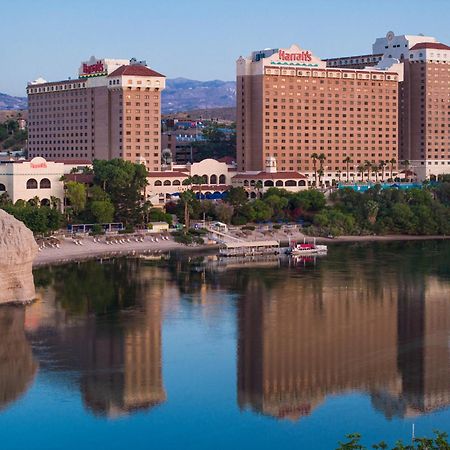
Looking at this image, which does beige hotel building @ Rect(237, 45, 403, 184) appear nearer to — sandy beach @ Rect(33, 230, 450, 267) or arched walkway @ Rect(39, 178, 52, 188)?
sandy beach @ Rect(33, 230, 450, 267)

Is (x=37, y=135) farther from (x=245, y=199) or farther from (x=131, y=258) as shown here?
(x=131, y=258)

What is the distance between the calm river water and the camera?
157ft

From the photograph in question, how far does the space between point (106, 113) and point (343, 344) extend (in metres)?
84.5

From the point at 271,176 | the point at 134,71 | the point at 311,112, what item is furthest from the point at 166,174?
the point at 311,112

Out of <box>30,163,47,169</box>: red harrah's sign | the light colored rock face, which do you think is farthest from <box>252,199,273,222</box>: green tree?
the light colored rock face

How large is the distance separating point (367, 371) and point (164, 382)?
10.4 meters

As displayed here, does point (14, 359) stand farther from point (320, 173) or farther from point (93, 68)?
point (93, 68)

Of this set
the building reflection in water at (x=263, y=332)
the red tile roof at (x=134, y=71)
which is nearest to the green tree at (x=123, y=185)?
the red tile roof at (x=134, y=71)

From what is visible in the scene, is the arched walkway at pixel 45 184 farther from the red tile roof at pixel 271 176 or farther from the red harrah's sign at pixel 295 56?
the red harrah's sign at pixel 295 56

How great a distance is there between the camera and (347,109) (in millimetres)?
150250

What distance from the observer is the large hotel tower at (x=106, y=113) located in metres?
139

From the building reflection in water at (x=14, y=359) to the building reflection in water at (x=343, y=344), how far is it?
10.6m

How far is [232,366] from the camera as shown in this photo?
5750 cm

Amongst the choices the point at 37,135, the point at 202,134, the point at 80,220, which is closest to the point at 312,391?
the point at 80,220
